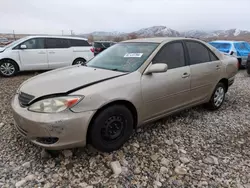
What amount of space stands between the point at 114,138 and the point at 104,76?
826mm

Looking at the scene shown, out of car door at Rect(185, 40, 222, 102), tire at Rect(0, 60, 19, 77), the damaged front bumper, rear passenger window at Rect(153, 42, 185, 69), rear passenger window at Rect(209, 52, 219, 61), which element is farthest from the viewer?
tire at Rect(0, 60, 19, 77)

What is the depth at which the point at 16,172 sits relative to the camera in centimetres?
236

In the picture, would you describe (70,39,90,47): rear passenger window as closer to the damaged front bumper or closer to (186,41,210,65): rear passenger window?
(186,41,210,65): rear passenger window

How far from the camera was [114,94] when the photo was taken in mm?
2527

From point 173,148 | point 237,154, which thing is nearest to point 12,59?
point 173,148

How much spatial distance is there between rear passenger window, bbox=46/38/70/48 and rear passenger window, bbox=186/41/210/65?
6.24 metres

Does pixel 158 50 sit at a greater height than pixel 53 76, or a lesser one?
greater

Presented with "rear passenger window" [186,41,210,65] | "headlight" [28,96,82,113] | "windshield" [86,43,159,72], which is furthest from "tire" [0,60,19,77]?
"rear passenger window" [186,41,210,65]

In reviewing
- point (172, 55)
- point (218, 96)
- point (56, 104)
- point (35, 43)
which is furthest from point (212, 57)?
point (35, 43)

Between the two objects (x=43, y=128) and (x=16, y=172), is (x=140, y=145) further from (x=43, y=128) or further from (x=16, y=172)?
(x=16, y=172)

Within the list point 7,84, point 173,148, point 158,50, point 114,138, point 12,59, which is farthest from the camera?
point 12,59

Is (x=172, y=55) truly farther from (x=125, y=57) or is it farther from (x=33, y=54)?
(x=33, y=54)

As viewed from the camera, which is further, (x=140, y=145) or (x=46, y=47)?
(x=46, y=47)

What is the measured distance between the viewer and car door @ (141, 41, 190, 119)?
291 centimetres
